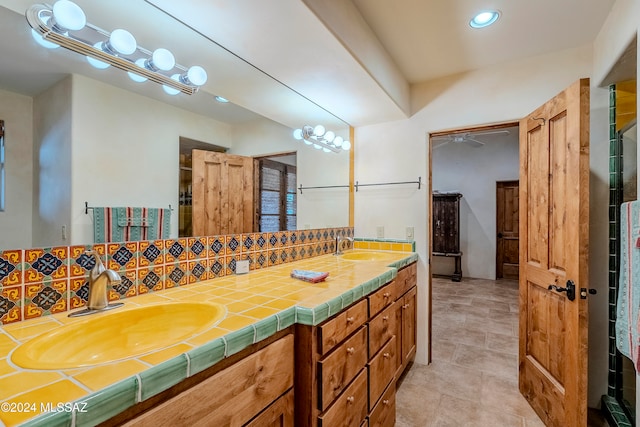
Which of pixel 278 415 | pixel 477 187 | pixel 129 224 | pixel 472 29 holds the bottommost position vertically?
pixel 278 415

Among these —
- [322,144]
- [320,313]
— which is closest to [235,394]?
[320,313]

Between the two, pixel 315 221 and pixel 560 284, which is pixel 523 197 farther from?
pixel 315 221

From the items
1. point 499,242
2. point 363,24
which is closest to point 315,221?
point 363,24

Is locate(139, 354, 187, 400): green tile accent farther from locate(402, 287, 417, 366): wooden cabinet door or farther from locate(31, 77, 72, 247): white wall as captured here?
locate(402, 287, 417, 366): wooden cabinet door

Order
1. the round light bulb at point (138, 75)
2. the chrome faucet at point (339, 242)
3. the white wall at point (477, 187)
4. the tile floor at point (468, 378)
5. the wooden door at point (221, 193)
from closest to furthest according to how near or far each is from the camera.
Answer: the round light bulb at point (138, 75) → the wooden door at point (221, 193) → the tile floor at point (468, 378) → the chrome faucet at point (339, 242) → the white wall at point (477, 187)

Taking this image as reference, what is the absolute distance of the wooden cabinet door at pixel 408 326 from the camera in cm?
216

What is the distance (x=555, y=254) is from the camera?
5.64 feet

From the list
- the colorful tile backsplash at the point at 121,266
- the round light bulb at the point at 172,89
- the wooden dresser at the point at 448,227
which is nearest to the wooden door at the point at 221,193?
the colorful tile backsplash at the point at 121,266

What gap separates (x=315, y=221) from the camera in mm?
2352

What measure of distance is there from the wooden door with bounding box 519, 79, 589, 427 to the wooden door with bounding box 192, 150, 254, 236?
1.79 meters

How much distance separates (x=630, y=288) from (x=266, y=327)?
4.91 feet

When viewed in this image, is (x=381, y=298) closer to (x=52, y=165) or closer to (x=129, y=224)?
(x=129, y=224)

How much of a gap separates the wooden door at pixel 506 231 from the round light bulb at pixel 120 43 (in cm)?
623

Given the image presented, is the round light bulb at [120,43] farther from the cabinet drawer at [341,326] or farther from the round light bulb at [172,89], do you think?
the cabinet drawer at [341,326]
